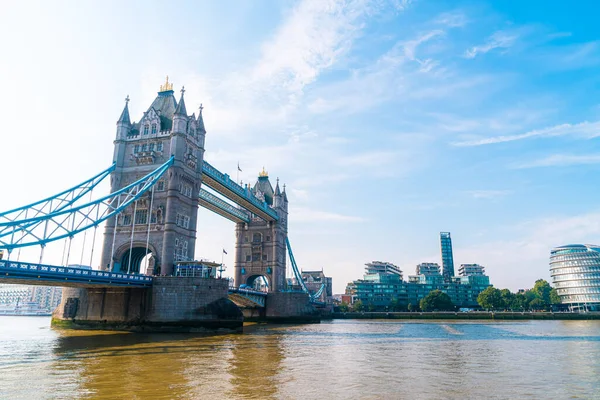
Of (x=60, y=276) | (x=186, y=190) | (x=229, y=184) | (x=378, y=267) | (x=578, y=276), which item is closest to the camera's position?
(x=60, y=276)

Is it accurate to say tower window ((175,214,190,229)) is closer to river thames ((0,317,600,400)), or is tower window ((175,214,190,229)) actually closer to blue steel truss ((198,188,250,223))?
blue steel truss ((198,188,250,223))

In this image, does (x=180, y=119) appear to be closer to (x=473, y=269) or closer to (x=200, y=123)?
(x=200, y=123)

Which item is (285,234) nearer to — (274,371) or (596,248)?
(274,371)

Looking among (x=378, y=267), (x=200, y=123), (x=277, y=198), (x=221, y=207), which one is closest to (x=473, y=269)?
(x=378, y=267)

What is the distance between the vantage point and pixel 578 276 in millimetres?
126750

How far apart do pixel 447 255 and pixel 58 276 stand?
17590 centimetres

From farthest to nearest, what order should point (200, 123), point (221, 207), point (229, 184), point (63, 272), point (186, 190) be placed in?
point (221, 207), point (229, 184), point (200, 123), point (186, 190), point (63, 272)

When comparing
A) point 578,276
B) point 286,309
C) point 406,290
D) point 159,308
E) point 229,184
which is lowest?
point 286,309

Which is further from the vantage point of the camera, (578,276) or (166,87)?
(578,276)

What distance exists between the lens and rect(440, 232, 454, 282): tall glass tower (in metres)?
184

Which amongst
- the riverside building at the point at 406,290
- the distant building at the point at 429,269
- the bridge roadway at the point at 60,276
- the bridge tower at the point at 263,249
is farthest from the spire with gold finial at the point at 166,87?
the distant building at the point at 429,269

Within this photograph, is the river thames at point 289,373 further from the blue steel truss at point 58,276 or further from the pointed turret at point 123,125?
the pointed turret at point 123,125

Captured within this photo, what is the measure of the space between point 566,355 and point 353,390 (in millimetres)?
19387

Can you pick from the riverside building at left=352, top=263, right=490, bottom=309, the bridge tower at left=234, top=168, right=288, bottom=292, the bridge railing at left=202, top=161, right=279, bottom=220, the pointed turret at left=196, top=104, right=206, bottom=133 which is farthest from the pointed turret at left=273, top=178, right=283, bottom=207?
the riverside building at left=352, top=263, right=490, bottom=309
